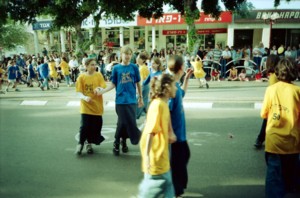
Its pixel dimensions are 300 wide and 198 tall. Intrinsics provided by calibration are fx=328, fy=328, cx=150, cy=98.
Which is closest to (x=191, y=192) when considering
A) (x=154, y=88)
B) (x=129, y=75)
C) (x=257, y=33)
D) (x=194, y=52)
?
(x=154, y=88)

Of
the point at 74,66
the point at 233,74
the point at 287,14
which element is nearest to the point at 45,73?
the point at 74,66

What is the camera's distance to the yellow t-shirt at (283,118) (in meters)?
3.30

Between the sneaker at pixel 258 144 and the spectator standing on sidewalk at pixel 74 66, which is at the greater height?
the spectator standing on sidewalk at pixel 74 66

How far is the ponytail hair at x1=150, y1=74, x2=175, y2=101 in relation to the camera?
3.16 metres

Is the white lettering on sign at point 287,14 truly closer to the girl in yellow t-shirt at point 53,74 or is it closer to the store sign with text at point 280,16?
the store sign with text at point 280,16

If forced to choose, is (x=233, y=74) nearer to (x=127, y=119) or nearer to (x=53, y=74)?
(x=53, y=74)

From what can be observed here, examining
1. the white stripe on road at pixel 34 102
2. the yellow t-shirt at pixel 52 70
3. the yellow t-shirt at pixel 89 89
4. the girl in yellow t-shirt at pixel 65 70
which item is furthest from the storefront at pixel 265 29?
the yellow t-shirt at pixel 89 89

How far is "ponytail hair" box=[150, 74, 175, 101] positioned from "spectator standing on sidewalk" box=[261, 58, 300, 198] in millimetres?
1085

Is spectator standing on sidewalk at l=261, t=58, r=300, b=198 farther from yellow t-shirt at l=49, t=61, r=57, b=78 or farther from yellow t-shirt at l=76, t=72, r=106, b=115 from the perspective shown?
yellow t-shirt at l=49, t=61, r=57, b=78

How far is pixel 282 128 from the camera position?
3371mm

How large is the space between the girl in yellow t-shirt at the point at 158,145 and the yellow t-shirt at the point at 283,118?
1.07 m

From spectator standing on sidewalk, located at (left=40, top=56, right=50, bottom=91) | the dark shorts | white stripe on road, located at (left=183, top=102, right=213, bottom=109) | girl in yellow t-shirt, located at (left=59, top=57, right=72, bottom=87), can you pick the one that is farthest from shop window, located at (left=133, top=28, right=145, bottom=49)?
the dark shorts

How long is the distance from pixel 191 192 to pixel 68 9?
1419cm

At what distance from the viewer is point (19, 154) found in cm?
589
